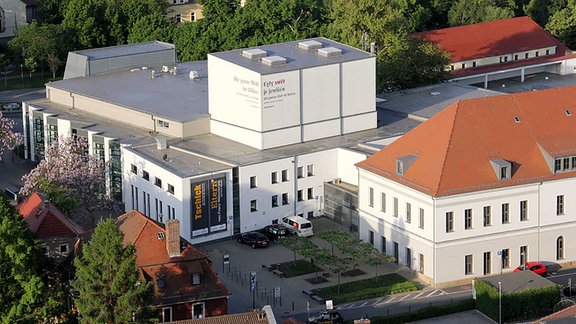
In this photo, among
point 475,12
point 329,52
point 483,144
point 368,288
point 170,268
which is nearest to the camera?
point 170,268

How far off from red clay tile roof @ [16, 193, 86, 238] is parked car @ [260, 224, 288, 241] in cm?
1542

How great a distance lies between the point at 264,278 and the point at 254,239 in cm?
645

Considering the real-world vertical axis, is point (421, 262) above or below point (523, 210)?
below

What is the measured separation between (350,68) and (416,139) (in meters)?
14.0

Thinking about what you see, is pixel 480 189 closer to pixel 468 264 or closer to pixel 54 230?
pixel 468 264

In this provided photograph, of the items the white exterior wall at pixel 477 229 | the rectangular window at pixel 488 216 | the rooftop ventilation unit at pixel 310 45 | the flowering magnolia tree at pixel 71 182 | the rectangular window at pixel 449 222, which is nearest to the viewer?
the rectangular window at pixel 449 222

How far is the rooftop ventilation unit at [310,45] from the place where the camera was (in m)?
110

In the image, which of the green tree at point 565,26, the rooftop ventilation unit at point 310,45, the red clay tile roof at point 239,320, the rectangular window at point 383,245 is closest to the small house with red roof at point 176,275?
the red clay tile roof at point 239,320

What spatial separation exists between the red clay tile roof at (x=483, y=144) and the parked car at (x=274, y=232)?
763 cm

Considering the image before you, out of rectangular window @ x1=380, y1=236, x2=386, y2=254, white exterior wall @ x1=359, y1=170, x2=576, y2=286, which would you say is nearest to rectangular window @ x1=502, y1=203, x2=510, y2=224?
white exterior wall @ x1=359, y1=170, x2=576, y2=286

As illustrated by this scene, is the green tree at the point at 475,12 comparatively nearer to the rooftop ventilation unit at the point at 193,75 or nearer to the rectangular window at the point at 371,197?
the rooftop ventilation unit at the point at 193,75

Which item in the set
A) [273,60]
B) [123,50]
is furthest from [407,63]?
[123,50]

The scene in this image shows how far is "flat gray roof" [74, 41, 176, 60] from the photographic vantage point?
5069 inches

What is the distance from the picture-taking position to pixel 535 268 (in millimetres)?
93000
